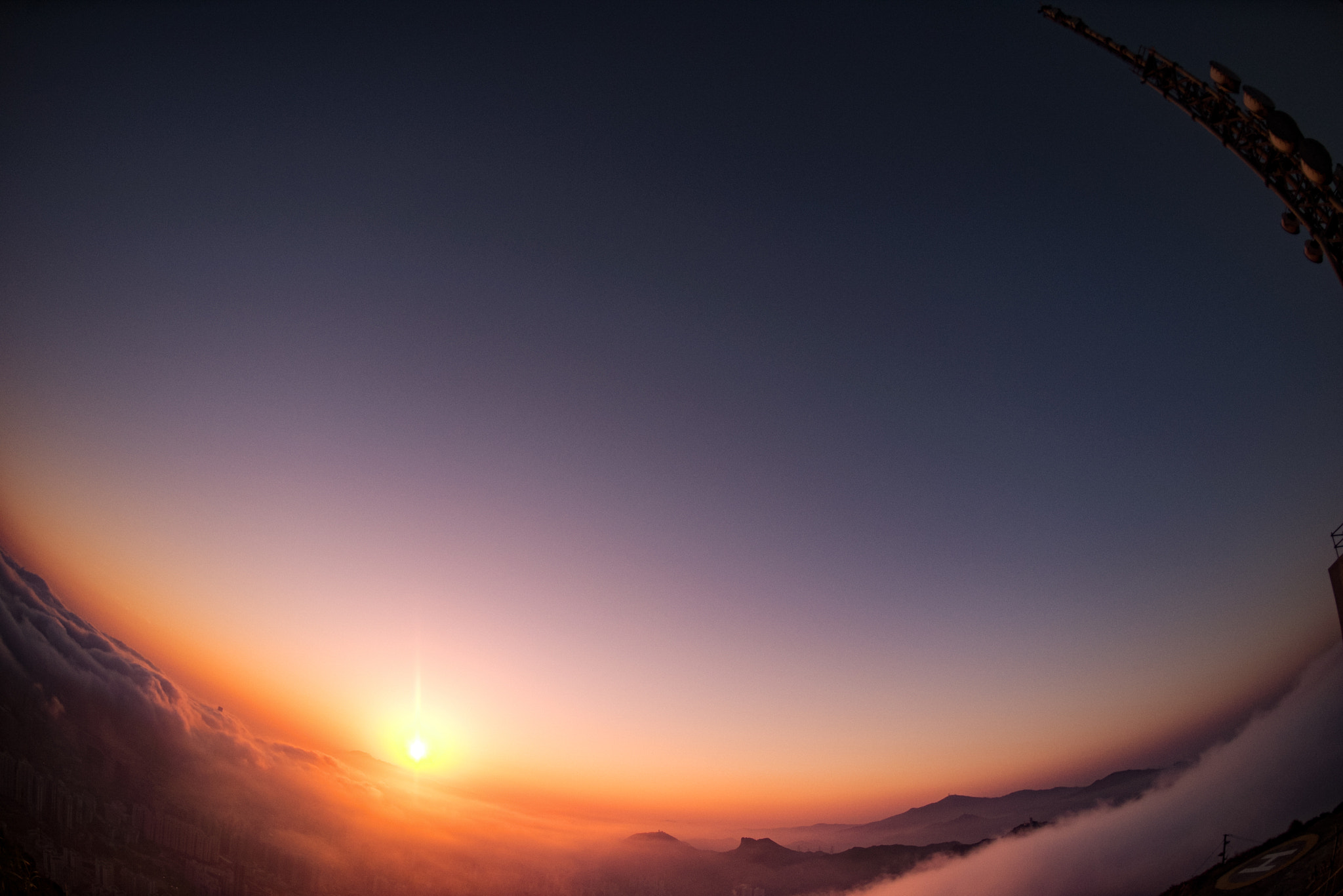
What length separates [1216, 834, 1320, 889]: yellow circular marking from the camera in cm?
5162

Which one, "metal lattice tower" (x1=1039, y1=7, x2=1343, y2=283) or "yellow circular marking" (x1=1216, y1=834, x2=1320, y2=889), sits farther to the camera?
"yellow circular marking" (x1=1216, y1=834, x2=1320, y2=889)

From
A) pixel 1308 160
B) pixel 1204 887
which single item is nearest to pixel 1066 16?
pixel 1308 160

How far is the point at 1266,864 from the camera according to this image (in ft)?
182

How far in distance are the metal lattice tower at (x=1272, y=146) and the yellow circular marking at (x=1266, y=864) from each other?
67309mm

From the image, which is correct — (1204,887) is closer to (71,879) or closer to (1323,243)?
(1323,243)

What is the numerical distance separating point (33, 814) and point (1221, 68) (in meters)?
341

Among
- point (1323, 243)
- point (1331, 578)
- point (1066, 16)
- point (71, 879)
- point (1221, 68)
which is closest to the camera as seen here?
point (1323, 243)

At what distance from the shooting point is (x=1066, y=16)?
2292 centimetres

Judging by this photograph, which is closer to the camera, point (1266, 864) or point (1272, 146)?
point (1272, 146)

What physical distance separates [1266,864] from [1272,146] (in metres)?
77.6

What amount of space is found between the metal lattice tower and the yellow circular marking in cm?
6731

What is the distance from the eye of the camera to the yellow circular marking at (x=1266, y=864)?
2032 inches

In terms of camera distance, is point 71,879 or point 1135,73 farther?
point 71,879

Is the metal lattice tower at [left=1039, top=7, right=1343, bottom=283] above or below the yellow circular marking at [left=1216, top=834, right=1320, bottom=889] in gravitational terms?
above
